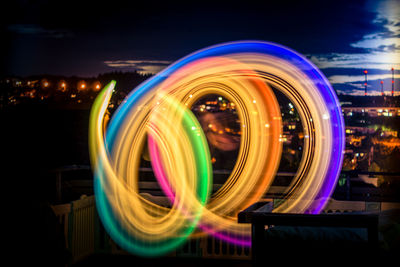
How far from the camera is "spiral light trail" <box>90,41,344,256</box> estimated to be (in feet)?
17.2

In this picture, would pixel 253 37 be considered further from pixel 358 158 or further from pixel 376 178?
pixel 376 178

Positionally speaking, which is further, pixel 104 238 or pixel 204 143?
pixel 204 143

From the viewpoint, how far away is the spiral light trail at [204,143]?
17.2ft

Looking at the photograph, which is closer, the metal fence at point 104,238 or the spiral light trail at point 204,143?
the metal fence at point 104,238

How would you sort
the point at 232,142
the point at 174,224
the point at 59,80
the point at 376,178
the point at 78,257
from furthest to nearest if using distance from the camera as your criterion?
1. the point at 376,178
2. the point at 232,142
3. the point at 59,80
4. the point at 174,224
5. the point at 78,257

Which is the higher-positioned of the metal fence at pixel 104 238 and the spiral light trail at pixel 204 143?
the spiral light trail at pixel 204 143

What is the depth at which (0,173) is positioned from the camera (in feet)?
9.52

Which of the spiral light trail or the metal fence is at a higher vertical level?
the spiral light trail

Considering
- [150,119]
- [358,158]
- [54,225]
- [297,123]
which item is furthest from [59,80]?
[358,158]

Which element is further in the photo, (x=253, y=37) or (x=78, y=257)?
(x=253, y=37)

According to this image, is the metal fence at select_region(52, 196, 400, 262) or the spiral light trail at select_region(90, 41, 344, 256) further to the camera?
the spiral light trail at select_region(90, 41, 344, 256)

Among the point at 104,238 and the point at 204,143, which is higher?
the point at 204,143

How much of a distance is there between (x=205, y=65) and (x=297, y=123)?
6.12 ft

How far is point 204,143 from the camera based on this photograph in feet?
20.9
